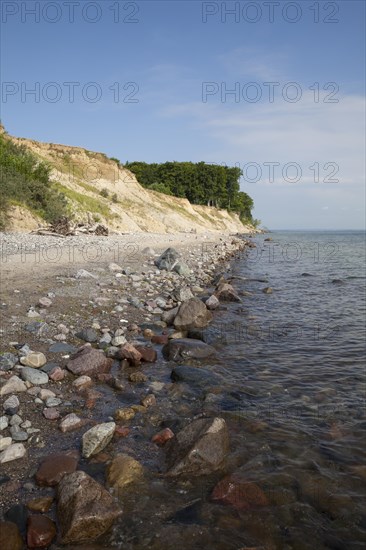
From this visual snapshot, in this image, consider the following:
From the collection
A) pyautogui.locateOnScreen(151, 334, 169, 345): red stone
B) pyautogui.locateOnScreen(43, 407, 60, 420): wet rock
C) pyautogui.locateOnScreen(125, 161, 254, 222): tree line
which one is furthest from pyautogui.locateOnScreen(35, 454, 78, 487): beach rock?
pyautogui.locateOnScreen(125, 161, 254, 222): tree line

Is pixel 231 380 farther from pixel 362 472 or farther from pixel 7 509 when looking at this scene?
pixel 7 509

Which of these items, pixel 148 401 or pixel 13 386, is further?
pixel 148 401

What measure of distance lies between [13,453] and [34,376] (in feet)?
5.46

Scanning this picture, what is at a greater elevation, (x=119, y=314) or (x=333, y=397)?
(x=119, y=314)

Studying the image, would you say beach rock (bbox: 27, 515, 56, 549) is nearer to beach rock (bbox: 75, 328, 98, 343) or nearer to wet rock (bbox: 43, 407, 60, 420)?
wet rock (bbox: 43, 407, 60, 420)

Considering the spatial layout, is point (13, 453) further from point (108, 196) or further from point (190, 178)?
point (190, 178)

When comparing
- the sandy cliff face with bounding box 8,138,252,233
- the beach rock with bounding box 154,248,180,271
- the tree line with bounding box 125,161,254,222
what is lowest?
the beach rock with bounding box 154,248,180,271

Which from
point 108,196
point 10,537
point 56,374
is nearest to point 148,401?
point 56,374

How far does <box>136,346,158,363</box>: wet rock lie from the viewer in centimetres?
715

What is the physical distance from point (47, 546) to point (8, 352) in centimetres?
376

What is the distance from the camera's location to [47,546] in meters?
3.16

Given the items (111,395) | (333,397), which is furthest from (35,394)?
(333,397)

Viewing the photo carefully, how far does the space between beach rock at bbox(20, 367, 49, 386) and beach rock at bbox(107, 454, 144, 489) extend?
211cm

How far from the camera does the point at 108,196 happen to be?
48000 millimetres
